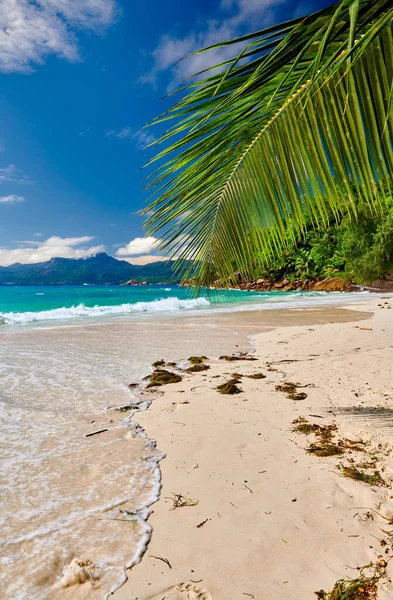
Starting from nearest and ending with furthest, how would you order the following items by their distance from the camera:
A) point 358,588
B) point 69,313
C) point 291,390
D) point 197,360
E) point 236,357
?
point 358,588 → point 291,390 → point 197,360 → point 236,357 → point 69,313

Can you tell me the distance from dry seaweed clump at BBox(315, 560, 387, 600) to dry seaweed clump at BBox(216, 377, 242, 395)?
3159 mm

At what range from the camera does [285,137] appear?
1863 mm

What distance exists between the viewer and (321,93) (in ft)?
5.41

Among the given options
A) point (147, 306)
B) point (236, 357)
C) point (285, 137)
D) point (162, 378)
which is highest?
point (285, 137)

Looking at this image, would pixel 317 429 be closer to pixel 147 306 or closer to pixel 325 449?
pixel 325 449

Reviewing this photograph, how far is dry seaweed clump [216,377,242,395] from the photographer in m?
4.89

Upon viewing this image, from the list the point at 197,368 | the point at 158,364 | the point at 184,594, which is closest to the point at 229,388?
the point at 197,368

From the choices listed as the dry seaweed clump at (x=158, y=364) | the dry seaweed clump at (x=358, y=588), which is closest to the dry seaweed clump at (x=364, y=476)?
the dry seaweed clump at (x=358, y=588)

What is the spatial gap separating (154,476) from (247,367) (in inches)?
149

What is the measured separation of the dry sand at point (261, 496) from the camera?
1806 mm

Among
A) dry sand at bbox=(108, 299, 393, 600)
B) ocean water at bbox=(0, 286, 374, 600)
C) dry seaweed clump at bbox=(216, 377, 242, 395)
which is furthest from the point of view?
dry seaweed clump at bbox=(216, 377, 242, 395)

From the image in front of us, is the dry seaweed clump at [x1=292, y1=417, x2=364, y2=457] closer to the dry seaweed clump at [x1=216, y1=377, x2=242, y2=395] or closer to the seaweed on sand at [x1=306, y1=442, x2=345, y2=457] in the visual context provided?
the seaweed on sand at [x1=306, y1=442, x2=345, y2=457]

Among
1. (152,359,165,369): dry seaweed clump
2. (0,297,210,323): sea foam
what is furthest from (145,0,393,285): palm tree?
(0,297,210,323): sea foam

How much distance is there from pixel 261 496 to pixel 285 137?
2297mm
